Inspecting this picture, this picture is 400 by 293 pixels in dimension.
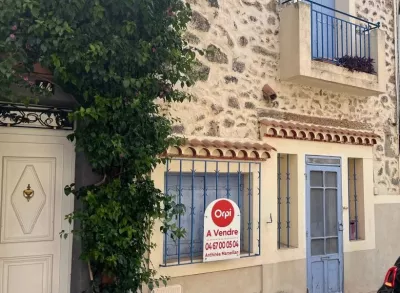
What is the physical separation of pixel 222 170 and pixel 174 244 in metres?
1.13

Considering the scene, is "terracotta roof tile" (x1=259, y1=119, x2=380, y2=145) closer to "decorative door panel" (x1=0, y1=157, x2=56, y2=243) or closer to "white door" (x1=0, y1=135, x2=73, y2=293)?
"white door" (x1=0, y1=135, x2=73, y2=293)

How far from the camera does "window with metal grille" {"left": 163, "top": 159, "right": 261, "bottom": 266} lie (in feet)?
17.2

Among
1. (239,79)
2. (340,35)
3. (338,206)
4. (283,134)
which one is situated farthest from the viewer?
(340,35)

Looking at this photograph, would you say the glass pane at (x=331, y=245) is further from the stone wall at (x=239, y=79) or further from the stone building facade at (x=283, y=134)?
the stone wall at (x=239, y=79)

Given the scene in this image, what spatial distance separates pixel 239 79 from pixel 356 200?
3.20 m

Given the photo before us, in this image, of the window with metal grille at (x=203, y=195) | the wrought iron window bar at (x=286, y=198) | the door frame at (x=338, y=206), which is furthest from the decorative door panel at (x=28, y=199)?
the door frame at (x=338, y=206)

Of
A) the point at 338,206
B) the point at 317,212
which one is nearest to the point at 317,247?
the point at 317,212

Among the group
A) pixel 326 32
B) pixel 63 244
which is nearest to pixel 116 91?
pixel 63 244

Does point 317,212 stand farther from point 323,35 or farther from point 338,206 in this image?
point 323,35

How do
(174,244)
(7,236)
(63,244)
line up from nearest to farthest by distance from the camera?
(7,236) → (63,244) → (174,244)

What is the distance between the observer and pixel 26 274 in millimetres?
4262

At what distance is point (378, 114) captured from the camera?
778 cm

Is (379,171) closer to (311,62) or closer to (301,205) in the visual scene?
(301,205)

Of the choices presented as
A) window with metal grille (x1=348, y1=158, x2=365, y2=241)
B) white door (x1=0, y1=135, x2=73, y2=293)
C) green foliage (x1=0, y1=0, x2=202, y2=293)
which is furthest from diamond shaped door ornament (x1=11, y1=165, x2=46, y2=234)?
window with metal grille (x1=348, y1=158, x2=365, y2=241)
